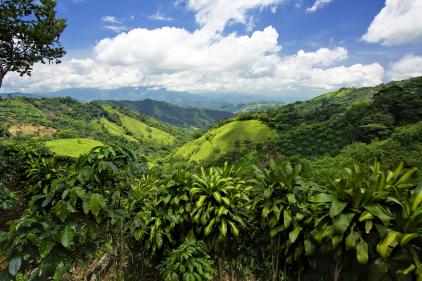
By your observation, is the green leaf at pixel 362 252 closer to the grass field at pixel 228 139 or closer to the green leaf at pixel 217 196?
the green leaf at pixel 217 196

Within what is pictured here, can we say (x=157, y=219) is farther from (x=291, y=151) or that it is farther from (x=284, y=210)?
(x=291, y=151)

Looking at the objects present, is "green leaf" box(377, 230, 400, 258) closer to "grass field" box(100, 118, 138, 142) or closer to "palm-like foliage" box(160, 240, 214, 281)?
"palm-like foliage" box(160, 240, 214, 281)

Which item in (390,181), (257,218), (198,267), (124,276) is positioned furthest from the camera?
(124,276)

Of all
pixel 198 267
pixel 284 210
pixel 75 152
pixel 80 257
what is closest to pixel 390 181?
pixel 284 210

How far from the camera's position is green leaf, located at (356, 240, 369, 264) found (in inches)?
164

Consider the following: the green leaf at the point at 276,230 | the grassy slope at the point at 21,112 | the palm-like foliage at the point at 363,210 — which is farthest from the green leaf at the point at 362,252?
the grassy slope at the point at 21,112

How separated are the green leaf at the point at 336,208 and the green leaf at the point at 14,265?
161 inches

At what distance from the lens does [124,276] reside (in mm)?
7477

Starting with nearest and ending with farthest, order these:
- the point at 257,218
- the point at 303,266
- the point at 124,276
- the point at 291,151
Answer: the point at 303,266
the point at 257,218
the point at 124,276
the point at 291,151

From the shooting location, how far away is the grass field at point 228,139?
10509cm

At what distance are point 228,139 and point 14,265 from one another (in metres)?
108

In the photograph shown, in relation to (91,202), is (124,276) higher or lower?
lower

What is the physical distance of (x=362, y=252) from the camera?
4199mm

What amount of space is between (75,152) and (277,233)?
97.5 metres
